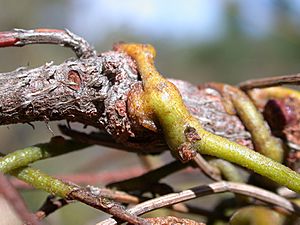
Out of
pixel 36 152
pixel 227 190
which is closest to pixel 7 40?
pixel 36 152

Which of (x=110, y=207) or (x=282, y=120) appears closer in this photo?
(x=110, y=207)

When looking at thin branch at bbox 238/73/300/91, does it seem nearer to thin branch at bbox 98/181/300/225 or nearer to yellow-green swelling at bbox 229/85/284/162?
yellow-green swelling at bbox 229/85/284/162

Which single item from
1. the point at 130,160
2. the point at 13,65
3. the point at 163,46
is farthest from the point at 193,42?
the point at 130,160

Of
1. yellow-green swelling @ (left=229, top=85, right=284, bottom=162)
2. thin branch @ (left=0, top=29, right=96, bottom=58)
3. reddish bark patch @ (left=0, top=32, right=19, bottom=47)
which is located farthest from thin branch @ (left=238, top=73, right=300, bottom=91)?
reddish bark patch @ (left=0, top=32, right=19, bottom=47)

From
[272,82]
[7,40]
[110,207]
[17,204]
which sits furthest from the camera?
[272,82]

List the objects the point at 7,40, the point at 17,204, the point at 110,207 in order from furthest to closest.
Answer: the point at 7,40, the point at 110,207, the point at 17,204

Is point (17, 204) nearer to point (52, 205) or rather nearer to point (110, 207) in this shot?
point (110, 207)

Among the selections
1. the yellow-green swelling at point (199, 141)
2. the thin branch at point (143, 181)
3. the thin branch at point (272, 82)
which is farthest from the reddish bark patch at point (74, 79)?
the thin branch at point (272, 82)
